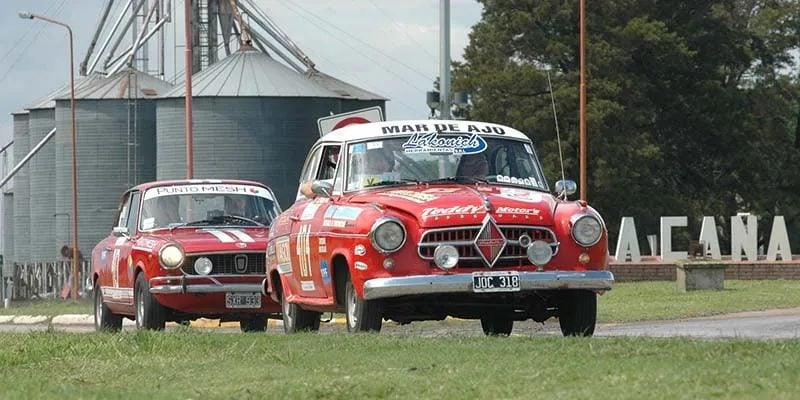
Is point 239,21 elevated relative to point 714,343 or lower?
elevated

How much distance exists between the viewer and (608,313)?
83.7 feet

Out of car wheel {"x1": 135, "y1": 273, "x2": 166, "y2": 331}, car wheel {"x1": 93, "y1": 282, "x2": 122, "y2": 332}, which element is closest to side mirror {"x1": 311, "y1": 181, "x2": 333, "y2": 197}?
car wheel {"x1": 135, "y1": 273, "x2": 166, "y2": 331}

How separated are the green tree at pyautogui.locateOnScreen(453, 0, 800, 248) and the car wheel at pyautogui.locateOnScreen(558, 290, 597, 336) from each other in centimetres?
4385

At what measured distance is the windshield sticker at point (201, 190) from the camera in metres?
21.6

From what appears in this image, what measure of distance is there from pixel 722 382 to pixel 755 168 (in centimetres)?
5795

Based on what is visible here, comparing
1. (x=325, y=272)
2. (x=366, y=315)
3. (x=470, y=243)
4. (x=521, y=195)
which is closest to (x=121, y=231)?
(x=325, y=272)

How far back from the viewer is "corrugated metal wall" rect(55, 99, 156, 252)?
81750mm

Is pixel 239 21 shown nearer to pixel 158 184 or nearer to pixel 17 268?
pixel 17 268

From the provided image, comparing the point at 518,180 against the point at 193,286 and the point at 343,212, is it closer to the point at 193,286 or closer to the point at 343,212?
the point at 343,212

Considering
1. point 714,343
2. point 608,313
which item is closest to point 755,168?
point 608,313

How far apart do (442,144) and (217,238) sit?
4.80 meters

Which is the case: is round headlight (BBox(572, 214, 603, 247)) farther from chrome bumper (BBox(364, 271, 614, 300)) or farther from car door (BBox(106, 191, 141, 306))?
car door (BBox(106, 191, 141, 306))

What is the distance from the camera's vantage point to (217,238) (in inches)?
802

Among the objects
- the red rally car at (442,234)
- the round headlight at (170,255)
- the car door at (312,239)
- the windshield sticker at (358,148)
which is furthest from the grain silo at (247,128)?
the windshield sticker at (358,148)
